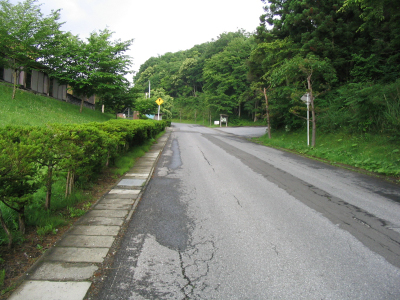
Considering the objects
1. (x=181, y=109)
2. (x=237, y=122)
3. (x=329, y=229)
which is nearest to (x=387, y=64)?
(x=329, y=229)

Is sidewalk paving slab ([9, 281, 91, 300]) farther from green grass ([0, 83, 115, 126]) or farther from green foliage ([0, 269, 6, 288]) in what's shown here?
green grass ([0, 83, 115, 126])

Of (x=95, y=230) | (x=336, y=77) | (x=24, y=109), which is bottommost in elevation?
(x=95, y=230)

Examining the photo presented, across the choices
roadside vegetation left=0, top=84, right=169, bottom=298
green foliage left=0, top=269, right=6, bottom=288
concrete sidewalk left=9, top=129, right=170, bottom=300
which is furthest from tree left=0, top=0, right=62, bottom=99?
green foliage left=0, top=269, right=6, bottom=288

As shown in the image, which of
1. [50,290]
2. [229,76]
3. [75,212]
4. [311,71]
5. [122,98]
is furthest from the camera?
[229,76]

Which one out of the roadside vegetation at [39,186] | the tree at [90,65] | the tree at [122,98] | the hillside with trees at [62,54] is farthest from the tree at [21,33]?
the roadside vegetation at [39,186]

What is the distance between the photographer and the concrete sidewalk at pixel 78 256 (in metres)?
2.72

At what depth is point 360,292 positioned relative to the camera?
9.16 feet

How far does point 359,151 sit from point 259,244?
10658 millimetres

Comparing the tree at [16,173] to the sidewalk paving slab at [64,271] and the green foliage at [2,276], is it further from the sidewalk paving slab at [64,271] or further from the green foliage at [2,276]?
the sidewalk paving slab at [64,271]

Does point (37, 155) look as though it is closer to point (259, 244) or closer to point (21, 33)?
point (259, 244)

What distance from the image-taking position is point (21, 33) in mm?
16875

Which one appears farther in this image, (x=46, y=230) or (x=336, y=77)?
(x=336, y=77)

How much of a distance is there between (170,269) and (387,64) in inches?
748

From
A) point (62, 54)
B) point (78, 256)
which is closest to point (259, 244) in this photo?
point (78, 256)
